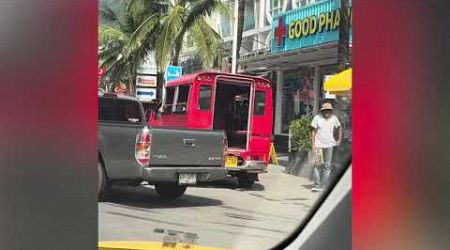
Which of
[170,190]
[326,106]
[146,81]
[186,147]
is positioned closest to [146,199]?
[170,190]

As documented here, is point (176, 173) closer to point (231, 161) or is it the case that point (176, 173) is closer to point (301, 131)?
point (231, 161)

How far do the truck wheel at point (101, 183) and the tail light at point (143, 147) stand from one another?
14 centimetres

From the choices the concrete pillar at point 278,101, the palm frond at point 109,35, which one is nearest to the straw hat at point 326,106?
the concrete pillar at point 278,101

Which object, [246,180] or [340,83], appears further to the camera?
[246,180]

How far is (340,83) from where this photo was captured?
129 centimetres

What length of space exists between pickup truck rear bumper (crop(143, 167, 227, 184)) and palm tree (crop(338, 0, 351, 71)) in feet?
1.51

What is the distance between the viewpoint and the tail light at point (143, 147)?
146cm

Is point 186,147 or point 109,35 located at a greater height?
point 109,35

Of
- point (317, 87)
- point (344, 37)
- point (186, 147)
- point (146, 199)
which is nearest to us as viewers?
point (344, 37)

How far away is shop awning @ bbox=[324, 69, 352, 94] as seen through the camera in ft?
4.03

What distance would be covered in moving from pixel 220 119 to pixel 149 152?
0.70 ft

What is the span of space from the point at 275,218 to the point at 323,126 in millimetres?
340

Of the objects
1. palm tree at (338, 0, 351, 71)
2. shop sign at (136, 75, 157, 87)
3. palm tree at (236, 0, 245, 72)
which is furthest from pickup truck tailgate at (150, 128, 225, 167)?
palm tree at (338, 0, 351, 71)
